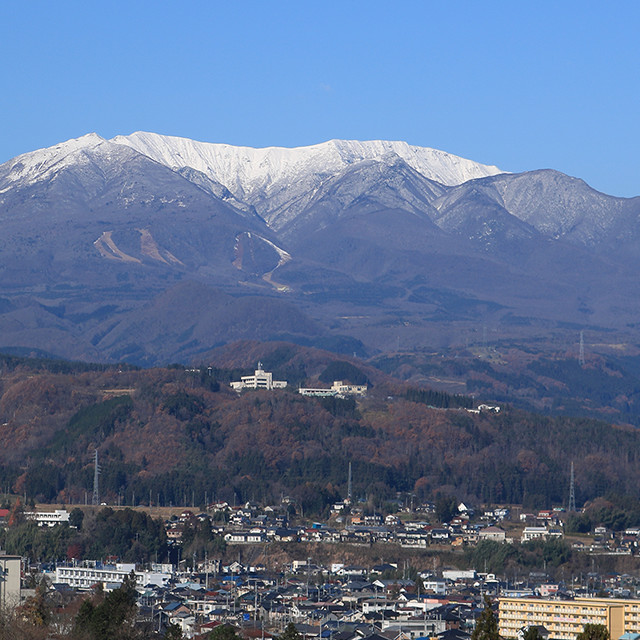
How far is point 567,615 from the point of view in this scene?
67000 millimetres

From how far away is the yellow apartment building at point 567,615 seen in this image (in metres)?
63.7

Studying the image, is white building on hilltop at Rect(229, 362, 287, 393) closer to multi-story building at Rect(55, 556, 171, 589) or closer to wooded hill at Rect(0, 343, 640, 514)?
wooded hill at Rect(0, 343, 640, 514)

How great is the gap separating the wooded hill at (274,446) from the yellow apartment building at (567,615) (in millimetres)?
50278

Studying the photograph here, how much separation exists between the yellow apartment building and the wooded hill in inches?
1979

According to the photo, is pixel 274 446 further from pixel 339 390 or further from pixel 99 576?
pixel 99 576

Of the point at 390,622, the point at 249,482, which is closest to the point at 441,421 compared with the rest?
the point at 249,482

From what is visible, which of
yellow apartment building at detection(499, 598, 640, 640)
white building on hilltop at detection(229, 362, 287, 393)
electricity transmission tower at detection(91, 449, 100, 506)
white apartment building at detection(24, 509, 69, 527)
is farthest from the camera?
white building on hilltop at detection(229, 362, 287, 393)

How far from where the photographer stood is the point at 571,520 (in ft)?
369

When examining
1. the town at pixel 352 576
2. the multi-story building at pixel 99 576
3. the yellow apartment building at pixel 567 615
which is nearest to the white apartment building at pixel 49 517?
the town at pixel 352 576

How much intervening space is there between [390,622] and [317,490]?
161ft

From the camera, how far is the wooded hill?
128 meters

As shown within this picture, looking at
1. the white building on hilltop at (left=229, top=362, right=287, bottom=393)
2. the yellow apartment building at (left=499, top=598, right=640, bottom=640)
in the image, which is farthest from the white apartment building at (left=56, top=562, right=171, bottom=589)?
the white building on hilltop at (left=229, top=362, right=287, bottom=393)

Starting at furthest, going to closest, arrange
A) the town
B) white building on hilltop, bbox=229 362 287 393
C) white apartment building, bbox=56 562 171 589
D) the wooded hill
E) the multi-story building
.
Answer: white building on hilltop, bbox=229 362 287 393 → the wooded hill → white apartment building, bbox=56 562 171 589 → the multi-story building → the town

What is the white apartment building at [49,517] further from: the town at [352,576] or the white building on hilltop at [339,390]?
the white building on hilltop at [339,390]
